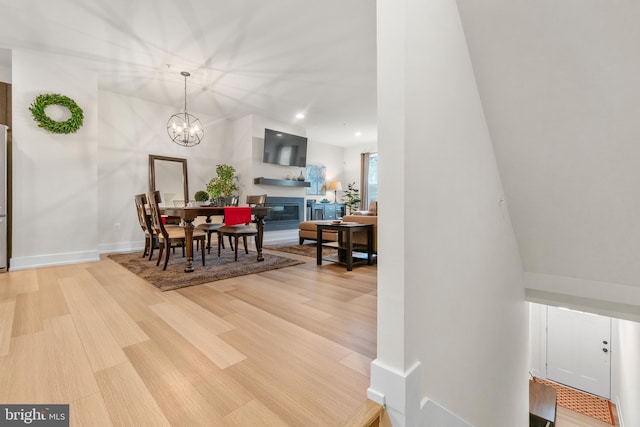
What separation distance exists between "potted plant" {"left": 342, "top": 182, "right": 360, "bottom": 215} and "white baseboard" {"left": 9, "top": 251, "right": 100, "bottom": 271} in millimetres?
6198

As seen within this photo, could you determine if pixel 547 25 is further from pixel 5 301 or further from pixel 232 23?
pixel 5 301

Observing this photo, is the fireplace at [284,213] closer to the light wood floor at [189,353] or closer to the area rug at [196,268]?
the area rug at [196,268]

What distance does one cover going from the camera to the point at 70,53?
11.0ft

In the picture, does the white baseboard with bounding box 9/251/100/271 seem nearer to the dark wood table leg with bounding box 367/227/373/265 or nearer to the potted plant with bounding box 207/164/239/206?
the potted plant with bounding box 207/164/239/206

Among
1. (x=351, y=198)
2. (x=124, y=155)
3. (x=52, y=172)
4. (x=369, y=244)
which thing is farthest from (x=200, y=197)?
(x=351, y=198)

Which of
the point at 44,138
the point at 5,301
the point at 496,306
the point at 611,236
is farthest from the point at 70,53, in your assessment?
the point at 611,236

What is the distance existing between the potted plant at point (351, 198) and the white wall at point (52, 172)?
615cm

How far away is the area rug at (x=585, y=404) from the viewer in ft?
14.4

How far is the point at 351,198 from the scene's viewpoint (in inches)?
330

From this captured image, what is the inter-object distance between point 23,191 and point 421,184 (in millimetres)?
4635

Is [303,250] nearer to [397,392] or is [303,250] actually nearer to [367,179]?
[397,392]

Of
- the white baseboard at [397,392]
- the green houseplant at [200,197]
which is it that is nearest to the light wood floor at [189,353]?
the white baseboard at [397,392]

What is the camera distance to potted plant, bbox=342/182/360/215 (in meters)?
8.33

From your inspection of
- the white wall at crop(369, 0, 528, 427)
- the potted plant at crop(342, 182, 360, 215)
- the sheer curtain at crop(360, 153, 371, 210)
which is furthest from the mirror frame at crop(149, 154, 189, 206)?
the sheer curtain at crop(360, 153, 371, 210)
